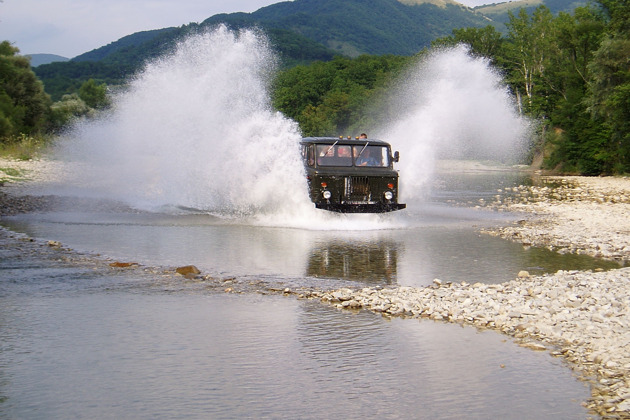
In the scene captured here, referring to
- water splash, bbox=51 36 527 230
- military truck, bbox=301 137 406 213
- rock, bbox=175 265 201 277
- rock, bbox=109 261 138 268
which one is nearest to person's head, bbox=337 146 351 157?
military truck, bbox=301 137 406 213

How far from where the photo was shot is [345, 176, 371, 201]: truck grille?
21.8 m

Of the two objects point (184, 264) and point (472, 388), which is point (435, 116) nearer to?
point (184, 264)

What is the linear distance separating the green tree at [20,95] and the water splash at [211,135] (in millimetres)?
26880

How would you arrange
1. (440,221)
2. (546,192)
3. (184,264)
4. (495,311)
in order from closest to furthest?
(495,311), (184,264), (440,221), (546,192)

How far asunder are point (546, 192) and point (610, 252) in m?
23.1

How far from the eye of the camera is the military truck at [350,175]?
2164cm

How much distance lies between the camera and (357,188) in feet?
71.6

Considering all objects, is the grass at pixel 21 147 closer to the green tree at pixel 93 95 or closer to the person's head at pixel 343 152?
the person's head at pixel 343 152

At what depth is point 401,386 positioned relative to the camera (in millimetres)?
9023

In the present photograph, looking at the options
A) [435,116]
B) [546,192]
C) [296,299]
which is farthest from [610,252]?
[435,116]

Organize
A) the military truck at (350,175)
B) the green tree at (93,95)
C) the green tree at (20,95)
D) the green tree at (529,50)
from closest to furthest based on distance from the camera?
the military truck at (350,175), the green tree at (20,95), the green tree at (529,50), the green tree at (93,95)

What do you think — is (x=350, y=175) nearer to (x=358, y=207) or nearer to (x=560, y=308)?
(x=358, y=207)

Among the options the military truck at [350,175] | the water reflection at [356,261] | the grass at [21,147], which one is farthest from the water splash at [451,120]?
the grass at [21,147]

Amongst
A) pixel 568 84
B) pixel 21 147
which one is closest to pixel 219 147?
pixel 21 147
